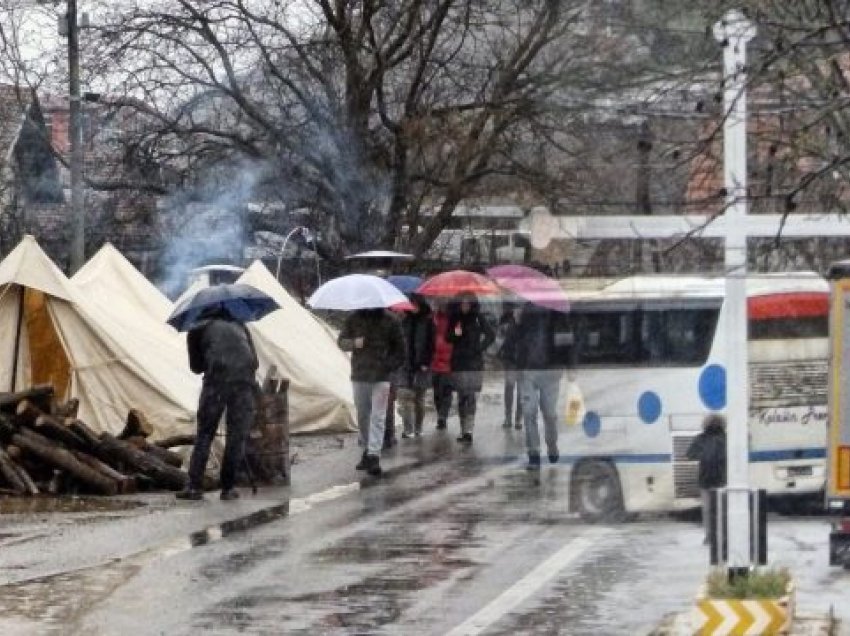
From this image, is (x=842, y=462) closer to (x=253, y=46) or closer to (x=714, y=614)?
(x=714, y=614)

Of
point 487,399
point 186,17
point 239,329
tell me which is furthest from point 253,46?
point 239,329

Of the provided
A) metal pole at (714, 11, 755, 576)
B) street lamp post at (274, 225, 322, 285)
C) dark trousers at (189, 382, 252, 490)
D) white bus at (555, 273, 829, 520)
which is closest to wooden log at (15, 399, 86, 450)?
dark trousers at (189, 382, 252, 490)

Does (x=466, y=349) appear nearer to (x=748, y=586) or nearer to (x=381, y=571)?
(x=381, y=571)

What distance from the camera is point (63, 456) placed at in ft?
59.6

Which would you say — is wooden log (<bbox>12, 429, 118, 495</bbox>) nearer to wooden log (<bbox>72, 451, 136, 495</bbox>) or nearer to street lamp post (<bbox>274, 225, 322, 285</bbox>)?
wooden log (<bbox>72, 451, 136, 495</bbox>)

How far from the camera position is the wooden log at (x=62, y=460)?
1808 centimetres

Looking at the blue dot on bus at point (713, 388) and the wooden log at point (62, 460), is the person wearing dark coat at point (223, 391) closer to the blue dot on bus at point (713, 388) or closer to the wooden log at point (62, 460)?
the wooden log at point (62, 460)

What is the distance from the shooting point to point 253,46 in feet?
110

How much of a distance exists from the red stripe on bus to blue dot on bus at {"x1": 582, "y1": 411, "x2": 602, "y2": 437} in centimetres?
145

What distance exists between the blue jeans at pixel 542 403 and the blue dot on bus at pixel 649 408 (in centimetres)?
373

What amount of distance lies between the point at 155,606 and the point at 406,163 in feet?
70.7

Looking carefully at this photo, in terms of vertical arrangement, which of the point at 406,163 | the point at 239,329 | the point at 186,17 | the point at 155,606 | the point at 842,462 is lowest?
the point at 155,606

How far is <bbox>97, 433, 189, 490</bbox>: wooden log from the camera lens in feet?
61.0

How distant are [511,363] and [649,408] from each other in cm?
624
